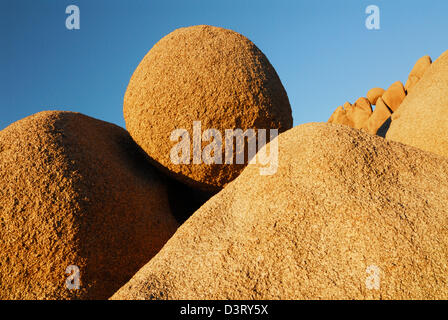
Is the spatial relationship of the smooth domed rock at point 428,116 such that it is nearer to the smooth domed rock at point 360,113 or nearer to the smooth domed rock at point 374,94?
the smooth domed rock at point 374,94

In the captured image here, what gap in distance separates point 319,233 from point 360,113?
5.01 m

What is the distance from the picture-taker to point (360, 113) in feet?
20.6

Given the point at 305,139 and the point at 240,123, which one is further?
the point at 240,123

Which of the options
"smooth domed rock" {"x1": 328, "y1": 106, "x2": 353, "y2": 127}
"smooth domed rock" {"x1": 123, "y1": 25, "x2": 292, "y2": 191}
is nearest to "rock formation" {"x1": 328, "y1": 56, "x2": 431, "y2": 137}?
"smooth domed rock" {"x1": 328, "y1": 106, "x2": 353, "y2": 127}

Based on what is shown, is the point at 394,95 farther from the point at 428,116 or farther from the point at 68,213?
the point at 68,213

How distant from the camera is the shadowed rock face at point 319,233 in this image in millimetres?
1645

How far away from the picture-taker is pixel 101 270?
8.32 ft

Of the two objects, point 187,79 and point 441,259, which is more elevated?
point 187,79

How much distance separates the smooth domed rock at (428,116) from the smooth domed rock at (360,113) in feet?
7.28

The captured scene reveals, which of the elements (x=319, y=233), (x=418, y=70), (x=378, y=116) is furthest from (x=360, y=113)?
(x=319, y=233)

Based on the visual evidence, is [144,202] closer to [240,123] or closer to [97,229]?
[97,229]

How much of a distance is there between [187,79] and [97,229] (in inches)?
52.8

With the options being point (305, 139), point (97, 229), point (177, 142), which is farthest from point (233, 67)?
point (97, 229)

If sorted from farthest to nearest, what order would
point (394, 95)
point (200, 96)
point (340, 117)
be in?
1. point (340, 117)
2. point (394, 95)
3. point (200, 96)
